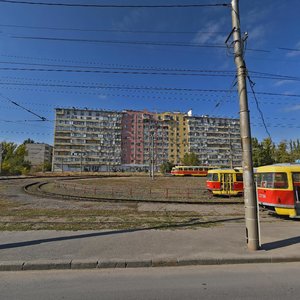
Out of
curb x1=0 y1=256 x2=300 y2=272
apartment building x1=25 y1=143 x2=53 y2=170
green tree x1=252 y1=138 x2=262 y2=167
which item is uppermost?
apartment building x1=25 y1=143 x2=53 y2=170

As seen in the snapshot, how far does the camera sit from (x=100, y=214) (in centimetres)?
1170

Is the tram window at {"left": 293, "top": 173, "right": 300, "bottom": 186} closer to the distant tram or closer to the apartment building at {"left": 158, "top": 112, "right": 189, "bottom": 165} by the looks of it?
the distant tram

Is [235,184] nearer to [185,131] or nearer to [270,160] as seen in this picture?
[270,160]

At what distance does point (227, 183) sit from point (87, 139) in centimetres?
9799

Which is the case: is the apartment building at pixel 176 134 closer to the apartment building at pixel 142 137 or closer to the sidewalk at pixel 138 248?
the apartment building at pixel 142 137

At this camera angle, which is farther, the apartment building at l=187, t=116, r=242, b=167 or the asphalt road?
the apartment building at l=187, t=116, r=242, b=167

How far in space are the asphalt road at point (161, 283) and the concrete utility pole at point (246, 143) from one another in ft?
3.30

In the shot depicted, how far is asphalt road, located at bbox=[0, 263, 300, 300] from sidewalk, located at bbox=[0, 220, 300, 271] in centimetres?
22

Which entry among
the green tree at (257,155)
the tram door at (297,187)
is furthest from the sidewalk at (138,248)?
the green tree at (257,155)

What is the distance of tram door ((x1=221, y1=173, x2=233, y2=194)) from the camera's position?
72.1ft

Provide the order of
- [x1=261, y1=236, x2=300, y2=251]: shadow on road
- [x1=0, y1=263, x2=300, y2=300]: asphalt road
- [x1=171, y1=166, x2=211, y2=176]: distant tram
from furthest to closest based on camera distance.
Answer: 1. [x1=171, y1=166, x2=211, y2=176]: distant tram
2. [x1=261, y1=236, x2=300, y2=251]: shadow on road
3. [x1=0, y1=263, x2=300, y2=300]: asphalt road

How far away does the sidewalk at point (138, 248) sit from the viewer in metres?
5.48

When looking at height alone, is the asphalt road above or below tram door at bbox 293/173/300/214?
below

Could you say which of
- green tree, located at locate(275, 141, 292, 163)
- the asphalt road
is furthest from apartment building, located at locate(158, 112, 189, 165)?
the asphalt road
